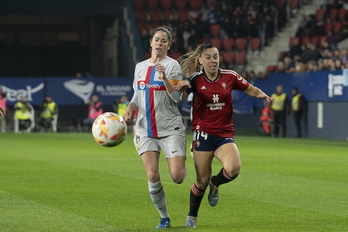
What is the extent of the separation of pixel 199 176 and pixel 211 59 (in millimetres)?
1250

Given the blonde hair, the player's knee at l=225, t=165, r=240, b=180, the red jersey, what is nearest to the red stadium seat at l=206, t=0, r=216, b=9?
the blonde hair

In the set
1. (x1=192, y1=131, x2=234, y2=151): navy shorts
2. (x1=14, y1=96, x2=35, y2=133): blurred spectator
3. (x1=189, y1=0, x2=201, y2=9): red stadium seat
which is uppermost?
(x1=189, y1=0, x2=201, y2=9): red stadium seat

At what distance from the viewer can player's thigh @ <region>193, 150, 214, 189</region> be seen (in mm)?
10516

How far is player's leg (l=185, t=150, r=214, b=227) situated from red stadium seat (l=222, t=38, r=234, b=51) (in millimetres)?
32946

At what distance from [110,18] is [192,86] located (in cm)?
3715

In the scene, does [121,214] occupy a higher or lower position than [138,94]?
lower

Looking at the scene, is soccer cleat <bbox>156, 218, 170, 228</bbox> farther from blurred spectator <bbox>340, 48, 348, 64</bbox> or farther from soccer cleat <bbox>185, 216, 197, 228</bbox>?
blurred spectator <bbox>340, 48, 348, 64</bbox>

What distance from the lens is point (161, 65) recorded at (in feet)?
33.0

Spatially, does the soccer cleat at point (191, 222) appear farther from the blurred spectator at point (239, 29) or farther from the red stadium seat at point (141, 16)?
the red stadium seat at point (141, 16)

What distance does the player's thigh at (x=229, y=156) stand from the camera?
1036 centimetres

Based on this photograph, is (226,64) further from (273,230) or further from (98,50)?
(273,230)

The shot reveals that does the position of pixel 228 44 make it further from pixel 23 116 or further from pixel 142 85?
pixel 142 85

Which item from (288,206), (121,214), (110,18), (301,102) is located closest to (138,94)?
(121,214)

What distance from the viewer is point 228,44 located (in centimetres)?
4334
